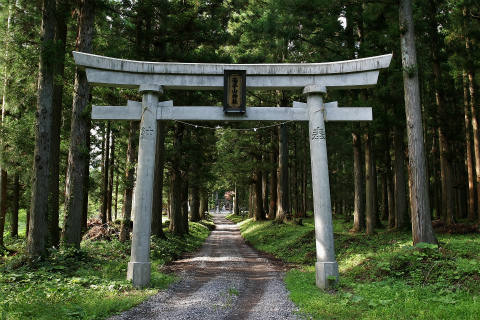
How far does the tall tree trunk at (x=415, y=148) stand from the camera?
8.24 metres

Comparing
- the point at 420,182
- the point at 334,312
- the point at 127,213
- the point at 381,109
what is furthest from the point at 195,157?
the point at 334,312

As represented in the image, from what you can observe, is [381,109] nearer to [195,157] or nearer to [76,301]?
[195,157]

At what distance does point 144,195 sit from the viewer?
299 inches

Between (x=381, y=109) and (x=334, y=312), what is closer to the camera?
(x=334, y=312)

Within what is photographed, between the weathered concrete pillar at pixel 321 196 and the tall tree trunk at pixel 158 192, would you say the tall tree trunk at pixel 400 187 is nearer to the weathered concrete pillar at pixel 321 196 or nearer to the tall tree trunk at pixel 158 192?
the weathered concrete pillar at pixel 321 196

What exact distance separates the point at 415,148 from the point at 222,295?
19.5ft

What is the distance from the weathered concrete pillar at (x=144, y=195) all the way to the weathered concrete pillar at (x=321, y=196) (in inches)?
148

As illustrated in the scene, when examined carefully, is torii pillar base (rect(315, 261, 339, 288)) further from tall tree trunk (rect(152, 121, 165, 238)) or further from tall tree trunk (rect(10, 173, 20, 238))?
tall tree trunk (rect(10, 173, 20, 238))

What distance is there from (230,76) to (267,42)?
35.6ft

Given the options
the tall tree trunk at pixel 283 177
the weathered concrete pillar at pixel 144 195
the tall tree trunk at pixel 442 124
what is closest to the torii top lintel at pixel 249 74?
the weathered concrete pillar at pixel 144 195

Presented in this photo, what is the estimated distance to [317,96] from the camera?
26.0 feet

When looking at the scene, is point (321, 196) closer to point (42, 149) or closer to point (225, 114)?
point (225, 114)

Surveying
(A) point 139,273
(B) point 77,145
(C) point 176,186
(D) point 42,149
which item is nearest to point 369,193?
(C) point 176,186

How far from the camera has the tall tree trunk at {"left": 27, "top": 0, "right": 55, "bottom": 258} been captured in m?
7.86
